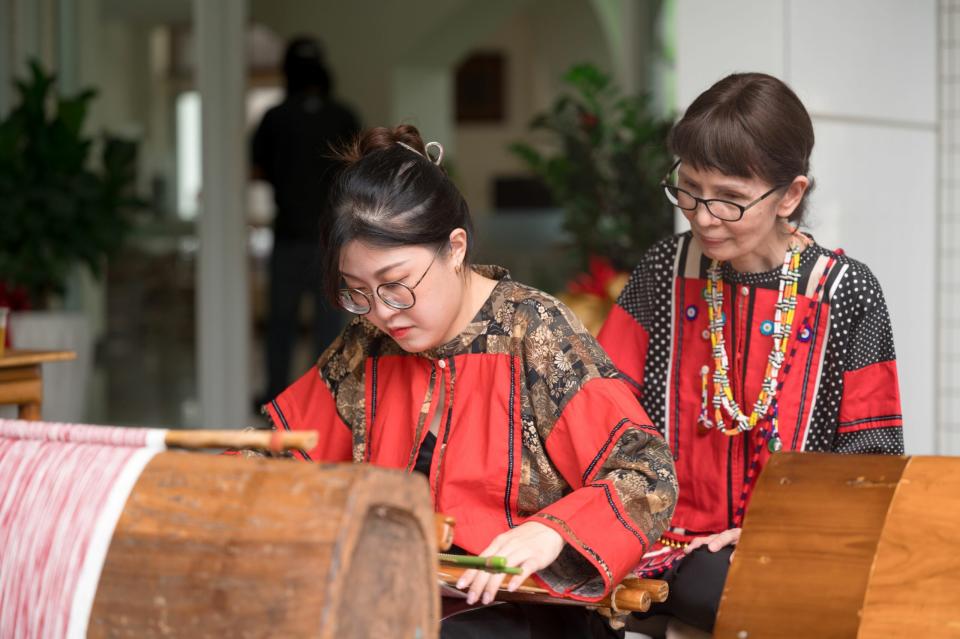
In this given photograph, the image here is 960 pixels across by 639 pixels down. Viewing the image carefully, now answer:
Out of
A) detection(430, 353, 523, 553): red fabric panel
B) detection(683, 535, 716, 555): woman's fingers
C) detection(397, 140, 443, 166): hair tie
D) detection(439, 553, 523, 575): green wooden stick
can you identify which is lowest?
detection(683, 535, 716, 555): woman's fingers

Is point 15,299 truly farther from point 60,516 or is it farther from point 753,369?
point 60,516

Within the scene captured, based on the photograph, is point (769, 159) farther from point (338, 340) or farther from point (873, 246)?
point (873, 246)

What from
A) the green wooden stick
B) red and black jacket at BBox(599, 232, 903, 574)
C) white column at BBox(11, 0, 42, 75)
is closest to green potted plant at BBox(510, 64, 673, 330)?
red and black jacket at BBox(599, 232, 903, 574)

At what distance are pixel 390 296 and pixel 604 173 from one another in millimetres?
2986

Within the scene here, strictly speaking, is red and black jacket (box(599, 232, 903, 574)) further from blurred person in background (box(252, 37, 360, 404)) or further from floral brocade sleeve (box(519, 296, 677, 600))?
blurred person in background (box(252, 37, 360, 404))

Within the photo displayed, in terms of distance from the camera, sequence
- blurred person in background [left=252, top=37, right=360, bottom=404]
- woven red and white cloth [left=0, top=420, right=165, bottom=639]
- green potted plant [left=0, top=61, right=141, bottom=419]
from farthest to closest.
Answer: blurred person in background [left=252, top=37, right=360, bottom=404]
green potted plant [left=0, top=61, right=141, bottom=419]
woven red and white cloth [left=0, top=420, right=165, bottom=639]

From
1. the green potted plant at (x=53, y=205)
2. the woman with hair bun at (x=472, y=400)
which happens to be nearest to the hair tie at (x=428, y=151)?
the woman with hair bun at (x=472, y=400)

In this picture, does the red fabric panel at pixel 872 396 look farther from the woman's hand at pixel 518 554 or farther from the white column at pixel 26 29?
the white column at pixel 26 29

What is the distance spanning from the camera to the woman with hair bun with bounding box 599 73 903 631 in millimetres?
2035

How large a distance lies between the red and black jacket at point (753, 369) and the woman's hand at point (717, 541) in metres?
0.04

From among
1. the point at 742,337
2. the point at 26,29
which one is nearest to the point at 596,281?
the point at 742,337

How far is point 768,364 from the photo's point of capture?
7.13ft

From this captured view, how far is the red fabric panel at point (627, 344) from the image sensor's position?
7.72ft

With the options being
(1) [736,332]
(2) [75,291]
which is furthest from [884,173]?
(2) [75,291]
